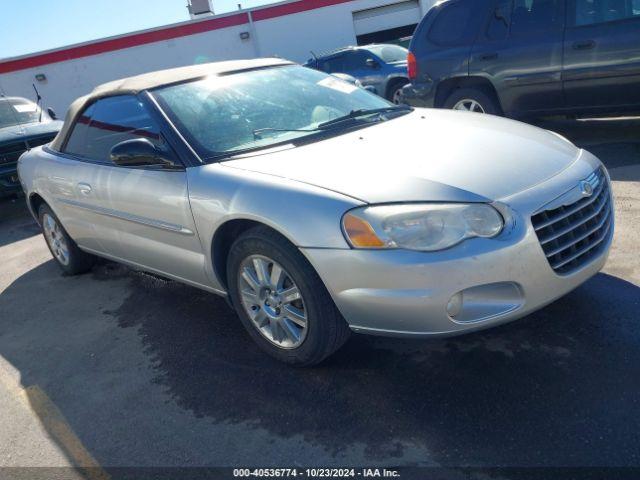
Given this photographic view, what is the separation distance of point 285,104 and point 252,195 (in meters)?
1.03

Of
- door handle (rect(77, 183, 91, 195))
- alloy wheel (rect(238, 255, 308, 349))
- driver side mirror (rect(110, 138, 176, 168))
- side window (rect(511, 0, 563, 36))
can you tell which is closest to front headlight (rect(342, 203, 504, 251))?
alloy wheel (rect(238, 255, 308, 349))

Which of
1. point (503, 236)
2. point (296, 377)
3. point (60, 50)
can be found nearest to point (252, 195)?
point (296, 377)

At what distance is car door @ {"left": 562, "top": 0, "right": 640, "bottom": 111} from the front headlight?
4.11 meters

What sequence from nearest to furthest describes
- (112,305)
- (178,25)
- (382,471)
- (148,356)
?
(382,471)
(148,356)
(112,305)
(178,25)

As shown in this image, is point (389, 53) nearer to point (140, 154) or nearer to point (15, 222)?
point (15, 222)

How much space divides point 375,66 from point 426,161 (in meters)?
9.16

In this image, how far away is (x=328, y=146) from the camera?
2951mm

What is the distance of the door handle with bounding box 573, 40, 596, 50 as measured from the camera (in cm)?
561

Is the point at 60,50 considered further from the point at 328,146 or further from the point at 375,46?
the point at 328,146

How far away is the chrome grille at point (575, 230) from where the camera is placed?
241cm

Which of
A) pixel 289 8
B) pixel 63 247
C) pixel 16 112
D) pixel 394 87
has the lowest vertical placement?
pixel 394 87

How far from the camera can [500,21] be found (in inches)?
247

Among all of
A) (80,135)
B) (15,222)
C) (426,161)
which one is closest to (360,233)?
(426,161)

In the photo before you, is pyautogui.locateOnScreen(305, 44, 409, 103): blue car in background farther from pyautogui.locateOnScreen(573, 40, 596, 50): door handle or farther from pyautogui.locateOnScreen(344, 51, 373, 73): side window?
pyautogui.locateOnScreen(573, 40, 596, 50): door handle
